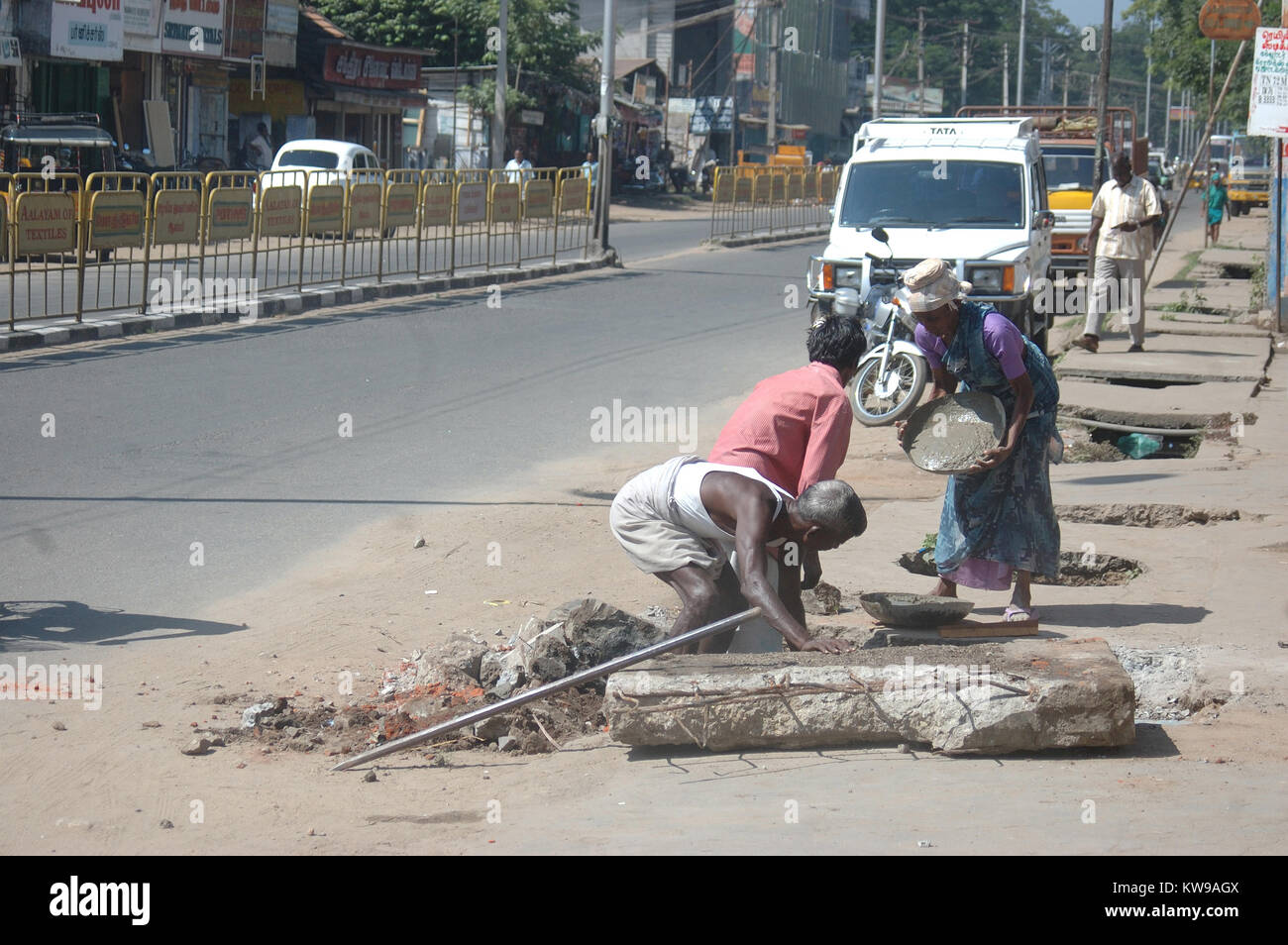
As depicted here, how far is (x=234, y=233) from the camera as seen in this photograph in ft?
50.9

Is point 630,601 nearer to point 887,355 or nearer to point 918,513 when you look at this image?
point 918,513

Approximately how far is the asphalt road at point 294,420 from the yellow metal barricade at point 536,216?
3.86 m

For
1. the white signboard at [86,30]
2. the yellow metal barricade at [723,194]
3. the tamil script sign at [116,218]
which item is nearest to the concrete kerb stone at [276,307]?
the tamil script sign at [116,218]

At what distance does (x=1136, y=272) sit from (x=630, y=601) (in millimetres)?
9146

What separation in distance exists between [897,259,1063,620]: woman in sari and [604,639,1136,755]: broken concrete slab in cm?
124

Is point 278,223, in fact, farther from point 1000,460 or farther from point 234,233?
point 1000,460

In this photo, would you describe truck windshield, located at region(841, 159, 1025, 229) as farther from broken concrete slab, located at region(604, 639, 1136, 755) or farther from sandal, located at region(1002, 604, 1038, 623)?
broken concrete slab, located at region(604, 639, 1136, 755)

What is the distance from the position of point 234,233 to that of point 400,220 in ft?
9.51

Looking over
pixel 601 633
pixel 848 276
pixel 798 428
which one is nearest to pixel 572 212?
pixel 848 276

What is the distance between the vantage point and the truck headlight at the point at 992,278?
41.1ft

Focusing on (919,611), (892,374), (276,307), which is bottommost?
(919,611)

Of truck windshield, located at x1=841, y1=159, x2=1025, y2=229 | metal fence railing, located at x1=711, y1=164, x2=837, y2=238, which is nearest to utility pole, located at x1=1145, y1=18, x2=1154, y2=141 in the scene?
truck windshield, located at x1=841, y1=159, x2=1025, y2=229

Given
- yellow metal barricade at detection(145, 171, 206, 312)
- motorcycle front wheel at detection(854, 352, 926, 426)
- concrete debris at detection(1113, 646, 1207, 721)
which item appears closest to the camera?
concrete debris at detection(1113, 646, 1207, 721)

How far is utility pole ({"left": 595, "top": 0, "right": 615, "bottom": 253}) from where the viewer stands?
72.4ft
